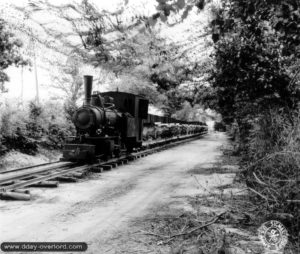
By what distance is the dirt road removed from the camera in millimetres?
5242

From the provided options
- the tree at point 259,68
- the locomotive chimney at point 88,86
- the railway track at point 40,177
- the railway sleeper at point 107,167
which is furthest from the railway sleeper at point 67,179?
the tree at point 259,68

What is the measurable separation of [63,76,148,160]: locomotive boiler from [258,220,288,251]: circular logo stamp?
780cm

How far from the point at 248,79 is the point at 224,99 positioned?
11.8ft

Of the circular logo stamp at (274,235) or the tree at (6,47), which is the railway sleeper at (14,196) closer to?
the circular logo stamp at (274,235)

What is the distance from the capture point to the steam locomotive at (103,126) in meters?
12.1

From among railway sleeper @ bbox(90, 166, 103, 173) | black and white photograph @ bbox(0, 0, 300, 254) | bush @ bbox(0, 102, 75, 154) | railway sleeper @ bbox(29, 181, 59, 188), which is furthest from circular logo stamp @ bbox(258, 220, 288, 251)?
bush @ bbox(0, 102, 75, 154)

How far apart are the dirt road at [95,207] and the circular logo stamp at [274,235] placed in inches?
68.4

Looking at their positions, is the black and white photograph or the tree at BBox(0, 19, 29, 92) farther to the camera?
the tree at BBox(0, 19, 29, 92)

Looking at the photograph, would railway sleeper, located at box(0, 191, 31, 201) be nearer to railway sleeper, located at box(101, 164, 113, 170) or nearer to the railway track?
the railway track

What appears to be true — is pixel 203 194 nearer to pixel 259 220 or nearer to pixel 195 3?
pixel 259 220

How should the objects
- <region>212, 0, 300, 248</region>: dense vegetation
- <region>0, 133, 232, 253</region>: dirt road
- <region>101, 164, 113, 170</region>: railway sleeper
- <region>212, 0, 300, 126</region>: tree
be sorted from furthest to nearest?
<region>101, 164, 113, 170</region>: railway sleeper → <region>212, 0, 300, 126</region>: tree → <region>212, 0, 300, 248</region>: dense vegetation → <region>0, 133, 232, 253</region>: dirt road

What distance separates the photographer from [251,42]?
9.08 metres

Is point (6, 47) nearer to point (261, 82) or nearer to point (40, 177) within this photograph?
point (40, 177)

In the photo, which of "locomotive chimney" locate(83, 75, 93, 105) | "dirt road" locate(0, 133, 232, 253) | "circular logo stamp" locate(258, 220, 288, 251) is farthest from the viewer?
"locomotive chimney" locate(83, 75, 93, 105)
